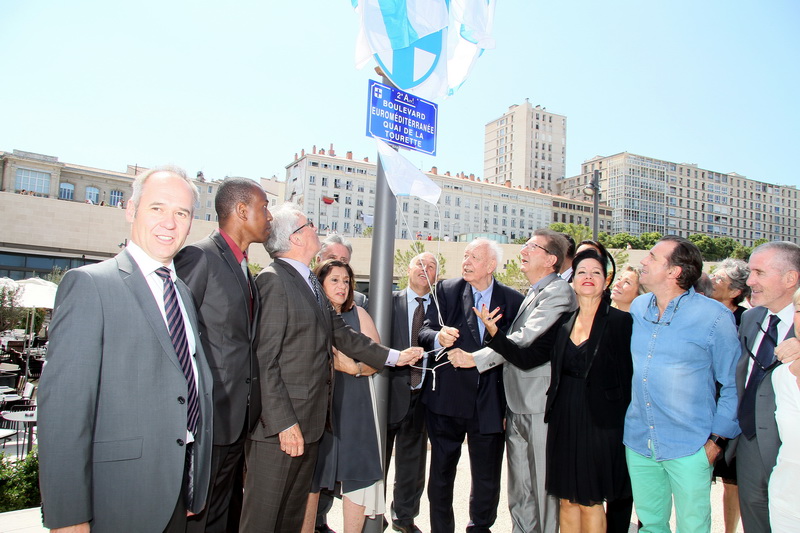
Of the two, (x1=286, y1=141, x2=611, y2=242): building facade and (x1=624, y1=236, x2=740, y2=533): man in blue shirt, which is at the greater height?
(x1=286, y1=141, x2=611, y2=242): building facade

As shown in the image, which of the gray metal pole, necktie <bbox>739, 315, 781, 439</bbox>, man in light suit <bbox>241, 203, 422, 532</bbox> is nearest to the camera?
man in light suit <bbox>241, 203, 422, 532</bbox>

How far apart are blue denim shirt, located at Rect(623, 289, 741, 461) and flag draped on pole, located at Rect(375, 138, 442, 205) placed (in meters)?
1.66

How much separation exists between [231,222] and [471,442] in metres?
2.32

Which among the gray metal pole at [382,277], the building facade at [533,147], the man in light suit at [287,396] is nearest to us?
the man in light suit at [287,396]

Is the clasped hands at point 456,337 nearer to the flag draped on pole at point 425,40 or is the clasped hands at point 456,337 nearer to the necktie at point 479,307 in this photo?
the necktie at point 479,307

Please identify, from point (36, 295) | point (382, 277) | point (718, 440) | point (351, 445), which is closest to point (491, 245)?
point (382, 277)

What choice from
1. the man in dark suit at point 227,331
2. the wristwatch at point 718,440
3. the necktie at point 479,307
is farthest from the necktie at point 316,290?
the wristwatch at point 718,440

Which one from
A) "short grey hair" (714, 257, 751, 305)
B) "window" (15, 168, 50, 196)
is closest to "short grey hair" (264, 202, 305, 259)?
"short grey hair" (714, 257, 751, 305)

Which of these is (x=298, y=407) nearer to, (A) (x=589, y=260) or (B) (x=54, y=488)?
(B) (x=54, y=488)

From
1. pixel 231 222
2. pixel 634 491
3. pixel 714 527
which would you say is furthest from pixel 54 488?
pixel 714 527

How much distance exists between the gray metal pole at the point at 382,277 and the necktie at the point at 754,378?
2166 millimetres

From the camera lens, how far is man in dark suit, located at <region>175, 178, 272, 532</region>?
2.53m

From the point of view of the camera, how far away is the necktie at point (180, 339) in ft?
6.50

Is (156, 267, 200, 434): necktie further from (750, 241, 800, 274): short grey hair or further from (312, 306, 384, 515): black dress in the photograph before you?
(750, 241, 800, 274): short grey hair
